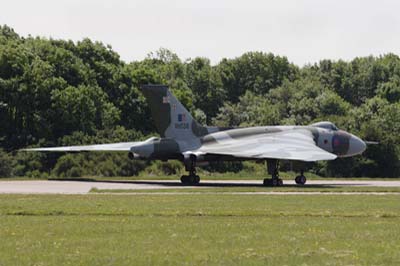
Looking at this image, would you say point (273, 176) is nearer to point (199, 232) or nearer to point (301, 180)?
point (301, 180)

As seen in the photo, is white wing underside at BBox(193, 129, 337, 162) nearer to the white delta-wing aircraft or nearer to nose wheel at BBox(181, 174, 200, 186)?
the white delta-wing aircraft

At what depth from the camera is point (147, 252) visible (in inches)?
744

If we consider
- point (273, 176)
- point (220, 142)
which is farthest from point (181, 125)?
point (273, 176)

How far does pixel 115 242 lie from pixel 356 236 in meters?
5.36

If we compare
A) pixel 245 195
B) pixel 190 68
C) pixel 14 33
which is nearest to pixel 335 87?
pixel 190 68

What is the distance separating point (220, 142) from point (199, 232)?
31040mm

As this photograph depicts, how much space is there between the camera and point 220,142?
53.6 m

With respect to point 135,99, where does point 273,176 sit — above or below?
below

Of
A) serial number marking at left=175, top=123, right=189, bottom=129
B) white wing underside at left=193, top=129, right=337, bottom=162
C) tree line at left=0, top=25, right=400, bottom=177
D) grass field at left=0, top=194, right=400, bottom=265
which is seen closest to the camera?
grass field at left=0, top=194, right=400, bottom=265

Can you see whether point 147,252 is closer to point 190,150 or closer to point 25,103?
point 190,150

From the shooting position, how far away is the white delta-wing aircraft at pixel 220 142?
5109 cm

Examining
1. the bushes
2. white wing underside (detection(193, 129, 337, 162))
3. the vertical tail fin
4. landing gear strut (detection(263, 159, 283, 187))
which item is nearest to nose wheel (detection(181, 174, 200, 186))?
white wing underside (detection(193, 129, 337, 162))

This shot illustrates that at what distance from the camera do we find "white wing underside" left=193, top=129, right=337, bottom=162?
49.4 metres

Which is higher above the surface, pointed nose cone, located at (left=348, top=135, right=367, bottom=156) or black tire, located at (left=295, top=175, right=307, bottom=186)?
pointed nose cone, located at (left=348, top=135, right=367, bottom=156)
